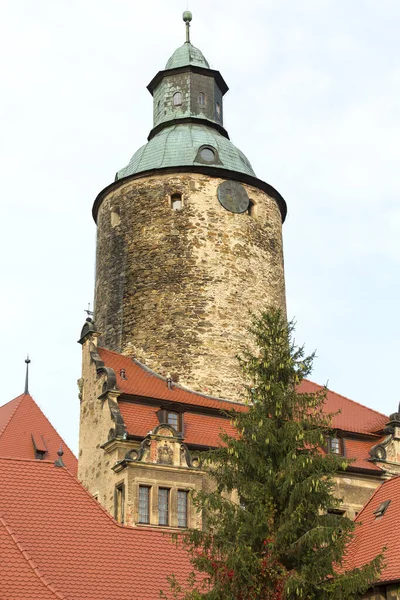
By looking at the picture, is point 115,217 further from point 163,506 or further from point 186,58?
point 163,506

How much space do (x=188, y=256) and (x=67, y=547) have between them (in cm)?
1323

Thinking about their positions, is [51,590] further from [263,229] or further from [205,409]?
[263,229]

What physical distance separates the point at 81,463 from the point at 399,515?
8.44 meters

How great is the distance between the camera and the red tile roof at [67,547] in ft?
48.4

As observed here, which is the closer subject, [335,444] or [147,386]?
[147,386]

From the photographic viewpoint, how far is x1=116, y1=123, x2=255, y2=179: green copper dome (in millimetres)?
29266

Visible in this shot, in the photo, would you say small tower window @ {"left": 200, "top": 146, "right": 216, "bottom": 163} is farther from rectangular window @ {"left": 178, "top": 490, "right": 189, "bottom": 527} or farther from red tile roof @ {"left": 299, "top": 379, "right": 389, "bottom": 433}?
rectangular window @ {"left": 178, "top": 490, "right": 189, "bottom": 527}

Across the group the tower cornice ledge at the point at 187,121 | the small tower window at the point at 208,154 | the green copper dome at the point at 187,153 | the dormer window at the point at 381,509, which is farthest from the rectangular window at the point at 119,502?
the tower cornice ledge at the point at 187,121

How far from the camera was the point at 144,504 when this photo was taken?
72.8 ft

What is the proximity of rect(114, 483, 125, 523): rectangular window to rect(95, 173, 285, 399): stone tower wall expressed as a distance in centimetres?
460

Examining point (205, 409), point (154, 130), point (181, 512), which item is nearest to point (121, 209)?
point (154, 130)

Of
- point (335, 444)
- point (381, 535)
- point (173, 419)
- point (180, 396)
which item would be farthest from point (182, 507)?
point (335, 444)

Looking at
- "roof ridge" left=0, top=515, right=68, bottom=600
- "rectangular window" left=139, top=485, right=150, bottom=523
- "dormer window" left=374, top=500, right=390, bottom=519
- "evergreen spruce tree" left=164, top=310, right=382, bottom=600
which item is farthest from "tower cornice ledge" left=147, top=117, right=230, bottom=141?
"roof ridge" left=0, top=515, right=68, bottom=600

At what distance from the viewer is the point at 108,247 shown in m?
29.5
